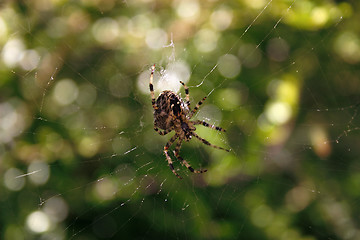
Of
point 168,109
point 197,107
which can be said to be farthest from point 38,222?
point 197,107

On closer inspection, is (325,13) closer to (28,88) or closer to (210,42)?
(210,42)

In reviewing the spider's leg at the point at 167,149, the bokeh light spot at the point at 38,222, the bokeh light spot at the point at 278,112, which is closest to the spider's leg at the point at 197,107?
the spider's leg at the point at 167,149

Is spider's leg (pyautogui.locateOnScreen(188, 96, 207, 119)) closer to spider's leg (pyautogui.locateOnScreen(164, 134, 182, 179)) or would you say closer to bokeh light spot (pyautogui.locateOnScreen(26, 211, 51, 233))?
spider's leg (pyautogui.locateOnScreen(164, 134, 182, 179))

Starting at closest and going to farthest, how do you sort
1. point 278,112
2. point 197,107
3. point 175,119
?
1. point 278,112
2. point 197,107
3. point 175,119

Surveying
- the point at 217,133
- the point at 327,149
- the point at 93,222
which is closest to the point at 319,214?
the point at 327,149

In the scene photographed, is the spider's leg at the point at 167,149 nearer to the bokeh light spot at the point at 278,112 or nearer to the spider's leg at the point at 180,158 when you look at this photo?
the spider's leg at the point at 180,158

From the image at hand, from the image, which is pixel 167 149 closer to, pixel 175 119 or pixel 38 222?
pixel 175 119
